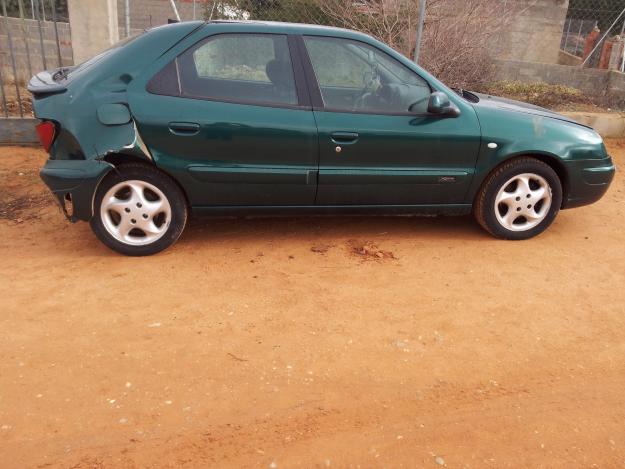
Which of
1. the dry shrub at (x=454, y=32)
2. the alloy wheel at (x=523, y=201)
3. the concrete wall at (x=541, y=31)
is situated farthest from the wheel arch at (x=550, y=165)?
the concrete wall at (x=541, y=31)

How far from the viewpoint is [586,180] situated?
485cm

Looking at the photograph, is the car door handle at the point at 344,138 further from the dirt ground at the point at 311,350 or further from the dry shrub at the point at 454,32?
the dry shrub at the point at 454,32

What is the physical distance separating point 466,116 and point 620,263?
170 cm

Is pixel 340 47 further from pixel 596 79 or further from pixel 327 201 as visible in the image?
pixel 596 79

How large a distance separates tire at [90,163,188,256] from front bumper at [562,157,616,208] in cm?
317

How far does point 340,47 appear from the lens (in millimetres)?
4426

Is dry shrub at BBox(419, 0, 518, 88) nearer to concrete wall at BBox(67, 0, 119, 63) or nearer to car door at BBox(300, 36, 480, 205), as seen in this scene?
car door at BBox(300, 36, 480, 205)

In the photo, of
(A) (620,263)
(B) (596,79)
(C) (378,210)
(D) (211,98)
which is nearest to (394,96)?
(C) (378,210)

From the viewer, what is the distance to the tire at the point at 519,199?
4.69 meters

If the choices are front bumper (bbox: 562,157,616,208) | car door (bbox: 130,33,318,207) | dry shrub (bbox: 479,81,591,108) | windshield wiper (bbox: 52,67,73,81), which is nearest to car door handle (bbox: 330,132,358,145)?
car door (bbox: 130,33,318,207)

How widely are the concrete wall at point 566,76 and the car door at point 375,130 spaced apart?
6843 mm

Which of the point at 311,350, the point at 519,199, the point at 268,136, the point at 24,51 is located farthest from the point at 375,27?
the point at 311,350

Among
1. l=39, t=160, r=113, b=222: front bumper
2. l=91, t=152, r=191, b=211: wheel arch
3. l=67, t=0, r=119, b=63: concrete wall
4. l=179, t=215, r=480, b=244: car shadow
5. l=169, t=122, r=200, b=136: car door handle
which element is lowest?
l=179, t=215, r=480, b=244: car shadow

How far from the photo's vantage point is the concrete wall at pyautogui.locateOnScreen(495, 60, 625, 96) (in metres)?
10.3
